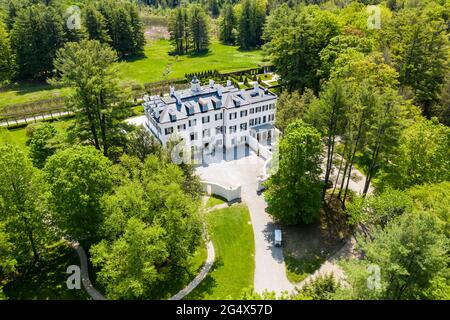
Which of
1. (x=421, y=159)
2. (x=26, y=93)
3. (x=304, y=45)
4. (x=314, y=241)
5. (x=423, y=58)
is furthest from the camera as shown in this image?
(x=26, y=93)

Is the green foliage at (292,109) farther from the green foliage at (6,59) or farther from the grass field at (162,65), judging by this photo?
the green foliage at (6,59)

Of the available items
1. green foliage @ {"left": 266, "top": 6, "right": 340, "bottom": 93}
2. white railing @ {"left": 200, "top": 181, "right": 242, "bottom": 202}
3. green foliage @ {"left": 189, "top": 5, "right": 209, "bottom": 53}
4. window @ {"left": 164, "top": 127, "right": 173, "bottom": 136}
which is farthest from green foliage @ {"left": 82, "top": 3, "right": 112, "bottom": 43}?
white railing @ {"left": 200, "top": 181, "right": 242, "bottom": 202}

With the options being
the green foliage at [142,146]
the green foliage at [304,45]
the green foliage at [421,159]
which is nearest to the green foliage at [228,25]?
the green foliage at [304,45]

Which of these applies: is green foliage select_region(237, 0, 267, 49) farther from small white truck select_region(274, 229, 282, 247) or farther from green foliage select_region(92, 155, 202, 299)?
green foliage select_region(92, 155, 202, 299)

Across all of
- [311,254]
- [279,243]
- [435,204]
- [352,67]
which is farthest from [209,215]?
[352,67]

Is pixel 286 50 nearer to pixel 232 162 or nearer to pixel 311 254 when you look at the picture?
pixel 232 162

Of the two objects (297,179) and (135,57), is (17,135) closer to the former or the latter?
(297,179)

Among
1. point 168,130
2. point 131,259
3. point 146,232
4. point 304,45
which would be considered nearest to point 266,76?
point 304,45
